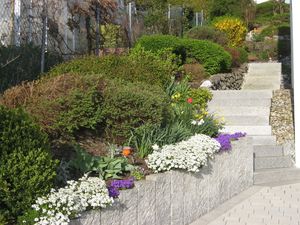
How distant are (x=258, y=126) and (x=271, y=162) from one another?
143 centimetres

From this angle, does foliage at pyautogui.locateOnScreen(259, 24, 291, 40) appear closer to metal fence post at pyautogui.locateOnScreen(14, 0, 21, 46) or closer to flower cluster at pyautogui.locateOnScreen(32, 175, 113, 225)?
metal fence post at pyautogui.locateOnScreen(14, 0, 21, 46)

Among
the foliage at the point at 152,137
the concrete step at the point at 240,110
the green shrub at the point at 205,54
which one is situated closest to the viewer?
the foliage at the point at 152,137

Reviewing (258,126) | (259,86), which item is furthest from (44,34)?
(259,86)

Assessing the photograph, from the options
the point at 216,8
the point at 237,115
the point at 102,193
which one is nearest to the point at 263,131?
the point at 237,115

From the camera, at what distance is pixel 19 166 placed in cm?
430

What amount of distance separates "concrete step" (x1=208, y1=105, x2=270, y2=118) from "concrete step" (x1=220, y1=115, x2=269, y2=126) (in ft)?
0.67

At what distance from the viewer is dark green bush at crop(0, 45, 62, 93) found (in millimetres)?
9033

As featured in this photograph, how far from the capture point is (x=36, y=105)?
6184 mm

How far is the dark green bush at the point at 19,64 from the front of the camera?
9.03 metres

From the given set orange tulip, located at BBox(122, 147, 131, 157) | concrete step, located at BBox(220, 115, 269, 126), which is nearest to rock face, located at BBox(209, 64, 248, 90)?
concrete step, located at BBox(220, 115, 269, 126)

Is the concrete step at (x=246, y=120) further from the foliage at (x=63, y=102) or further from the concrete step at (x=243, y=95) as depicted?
the foliage at (x=63, y=102)

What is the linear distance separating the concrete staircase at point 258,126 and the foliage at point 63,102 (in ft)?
12.5

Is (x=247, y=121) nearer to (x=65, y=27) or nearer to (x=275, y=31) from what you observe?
(x=65, y=27)

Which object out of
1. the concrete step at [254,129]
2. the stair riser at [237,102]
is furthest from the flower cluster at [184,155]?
the stair riser at [237,102]
